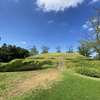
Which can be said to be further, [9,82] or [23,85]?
[9,82]

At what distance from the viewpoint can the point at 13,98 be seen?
105 inches

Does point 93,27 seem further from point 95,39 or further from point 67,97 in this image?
point 67,97

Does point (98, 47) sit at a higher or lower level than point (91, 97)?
higher

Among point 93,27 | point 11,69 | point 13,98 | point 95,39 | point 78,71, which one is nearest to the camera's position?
point 13,98

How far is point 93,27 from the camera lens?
38.4ft

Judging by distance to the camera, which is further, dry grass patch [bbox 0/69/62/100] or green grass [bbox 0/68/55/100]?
green grass [bbox 0/68/55/100]

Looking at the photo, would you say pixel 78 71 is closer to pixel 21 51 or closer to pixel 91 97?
pixel 91 97

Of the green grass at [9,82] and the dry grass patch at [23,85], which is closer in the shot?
the dry grass patch at [23,85]

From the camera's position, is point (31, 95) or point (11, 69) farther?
point (11, 69)

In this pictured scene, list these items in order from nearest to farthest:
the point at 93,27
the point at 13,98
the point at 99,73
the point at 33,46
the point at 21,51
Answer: the point at 13,98, the point at 99,73, the point at 93,27, the point at 21,51, the point at 33,46

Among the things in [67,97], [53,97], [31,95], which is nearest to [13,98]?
[31,95]

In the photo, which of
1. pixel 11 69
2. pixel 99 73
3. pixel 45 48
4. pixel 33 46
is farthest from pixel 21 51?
pixel 99 73

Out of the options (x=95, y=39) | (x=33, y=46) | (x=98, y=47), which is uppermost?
(x=33, y=46)

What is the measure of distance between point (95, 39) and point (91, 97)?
1107 centimetres
